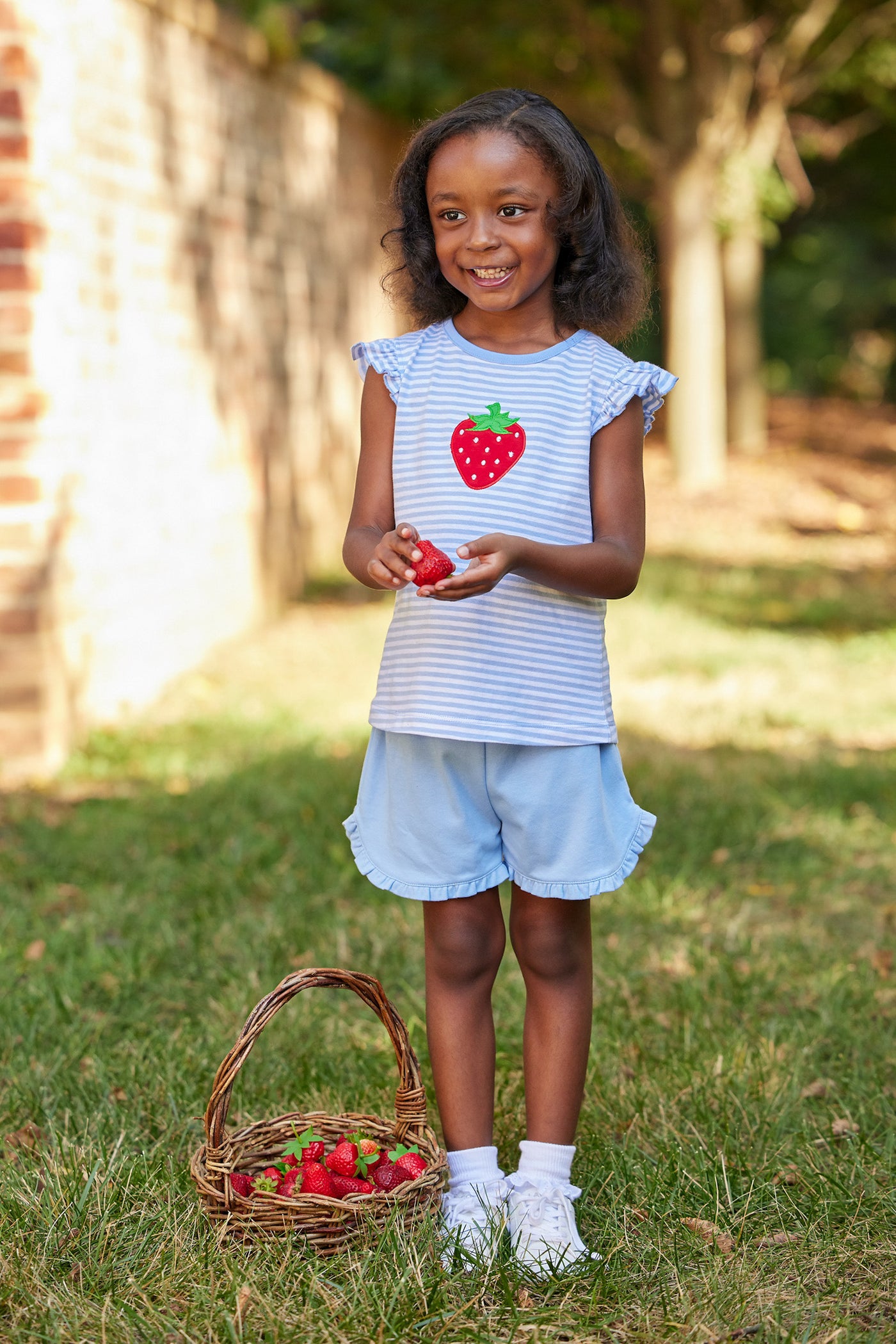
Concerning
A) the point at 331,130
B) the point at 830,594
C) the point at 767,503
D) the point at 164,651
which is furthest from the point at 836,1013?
the point at 767,503

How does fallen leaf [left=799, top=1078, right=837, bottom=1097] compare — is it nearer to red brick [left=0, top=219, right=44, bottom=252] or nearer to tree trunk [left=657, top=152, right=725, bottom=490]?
red brick [left=0, top=219, right=44, bottom=252]

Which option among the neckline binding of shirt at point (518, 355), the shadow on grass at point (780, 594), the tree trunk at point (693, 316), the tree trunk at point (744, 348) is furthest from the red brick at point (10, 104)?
the tree trunk at point (744, 348)

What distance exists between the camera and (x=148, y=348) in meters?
6.20

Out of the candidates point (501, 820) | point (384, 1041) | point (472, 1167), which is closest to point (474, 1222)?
point (472, 1167)

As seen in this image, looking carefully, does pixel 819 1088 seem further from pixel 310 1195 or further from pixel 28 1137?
pixel 28 1137

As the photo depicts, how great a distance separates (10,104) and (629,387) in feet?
11.3

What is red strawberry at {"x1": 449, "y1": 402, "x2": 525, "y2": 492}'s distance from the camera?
2.31 metres

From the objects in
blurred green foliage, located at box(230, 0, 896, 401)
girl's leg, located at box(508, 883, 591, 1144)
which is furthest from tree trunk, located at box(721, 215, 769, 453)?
girl's leg, located at box(508, 883, 591, 1144)

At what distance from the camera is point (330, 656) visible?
718 centimetres

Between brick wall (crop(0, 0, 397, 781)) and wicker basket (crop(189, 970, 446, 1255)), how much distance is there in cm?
133

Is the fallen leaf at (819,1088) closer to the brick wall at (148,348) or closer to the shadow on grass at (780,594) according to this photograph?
the brick wall at (148,348)

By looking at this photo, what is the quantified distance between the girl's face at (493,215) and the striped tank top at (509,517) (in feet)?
0.37

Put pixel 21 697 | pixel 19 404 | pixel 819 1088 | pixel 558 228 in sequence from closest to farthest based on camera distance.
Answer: pixel 558 228
pixel 819 1088
pixel 19 404
pixel 21 697

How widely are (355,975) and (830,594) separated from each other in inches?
270
